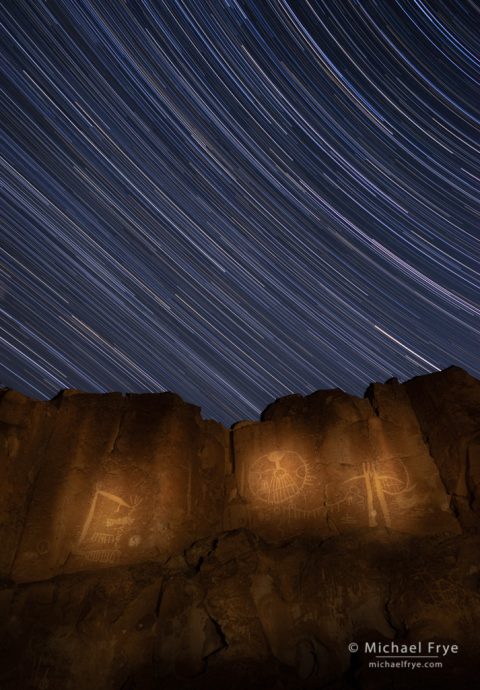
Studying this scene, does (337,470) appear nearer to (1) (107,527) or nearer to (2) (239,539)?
(2) (239,539)

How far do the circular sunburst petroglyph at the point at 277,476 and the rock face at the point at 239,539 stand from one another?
60mm

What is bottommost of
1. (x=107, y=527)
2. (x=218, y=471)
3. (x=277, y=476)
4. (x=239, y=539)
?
(x=239, y=539)

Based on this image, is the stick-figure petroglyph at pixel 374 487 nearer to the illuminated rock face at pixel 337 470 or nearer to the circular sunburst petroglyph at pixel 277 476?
the illuminated rock face at pixel 337 470

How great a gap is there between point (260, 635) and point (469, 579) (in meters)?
5.71

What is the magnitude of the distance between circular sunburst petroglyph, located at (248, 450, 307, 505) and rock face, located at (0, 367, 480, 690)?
0.06 metres

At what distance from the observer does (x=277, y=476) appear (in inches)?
675

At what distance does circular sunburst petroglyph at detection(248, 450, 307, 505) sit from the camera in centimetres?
1650

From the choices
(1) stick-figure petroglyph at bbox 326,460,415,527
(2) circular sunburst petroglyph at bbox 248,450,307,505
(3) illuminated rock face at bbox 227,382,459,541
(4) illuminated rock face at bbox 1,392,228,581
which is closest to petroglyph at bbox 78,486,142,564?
(4) illuminated rock face at bbox 1,392,228,581

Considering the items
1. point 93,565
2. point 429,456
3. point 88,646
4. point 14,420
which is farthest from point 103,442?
point 429,456

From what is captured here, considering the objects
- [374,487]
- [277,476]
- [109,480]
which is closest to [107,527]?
[109,480]

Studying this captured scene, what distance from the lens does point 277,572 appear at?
12766mm

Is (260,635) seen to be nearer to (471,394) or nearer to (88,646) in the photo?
(88,646)

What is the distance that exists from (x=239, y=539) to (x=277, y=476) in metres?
4.09

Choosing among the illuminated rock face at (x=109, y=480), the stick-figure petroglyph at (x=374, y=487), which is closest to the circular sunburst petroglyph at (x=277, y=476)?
the stick-figure petroglyph at (x=374, y=487)
